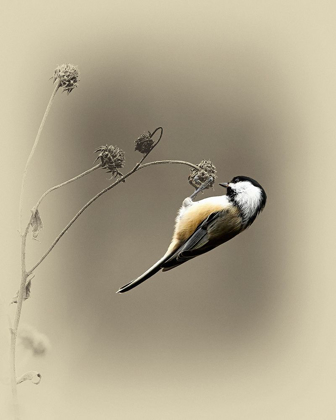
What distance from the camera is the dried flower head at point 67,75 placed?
152cm

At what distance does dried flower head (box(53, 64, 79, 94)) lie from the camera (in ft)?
5.00

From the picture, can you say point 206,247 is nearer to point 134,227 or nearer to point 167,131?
point 134,227

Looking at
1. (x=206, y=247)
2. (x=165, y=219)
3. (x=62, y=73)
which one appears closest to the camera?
(x=62, y=73)

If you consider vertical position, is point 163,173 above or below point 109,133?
below

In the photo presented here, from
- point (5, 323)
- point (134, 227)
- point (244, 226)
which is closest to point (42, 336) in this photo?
point (5, 323)

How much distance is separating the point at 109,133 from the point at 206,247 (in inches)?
20.4

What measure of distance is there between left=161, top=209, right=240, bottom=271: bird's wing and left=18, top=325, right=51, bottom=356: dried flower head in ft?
1.53

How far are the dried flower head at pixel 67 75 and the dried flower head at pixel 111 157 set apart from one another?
0.21 meters

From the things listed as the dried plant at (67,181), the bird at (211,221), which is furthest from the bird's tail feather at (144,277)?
the dried plant at (67,181)

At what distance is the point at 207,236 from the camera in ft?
5.51

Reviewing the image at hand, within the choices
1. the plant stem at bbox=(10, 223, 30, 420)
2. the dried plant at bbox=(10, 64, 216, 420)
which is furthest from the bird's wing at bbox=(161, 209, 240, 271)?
the plant stem at bbox=(10, 223, 30, 420)

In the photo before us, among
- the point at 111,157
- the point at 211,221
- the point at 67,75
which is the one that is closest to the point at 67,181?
the point at 111,157

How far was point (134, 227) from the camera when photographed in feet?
5.97

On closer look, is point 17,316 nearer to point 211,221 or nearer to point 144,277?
point 144,277
